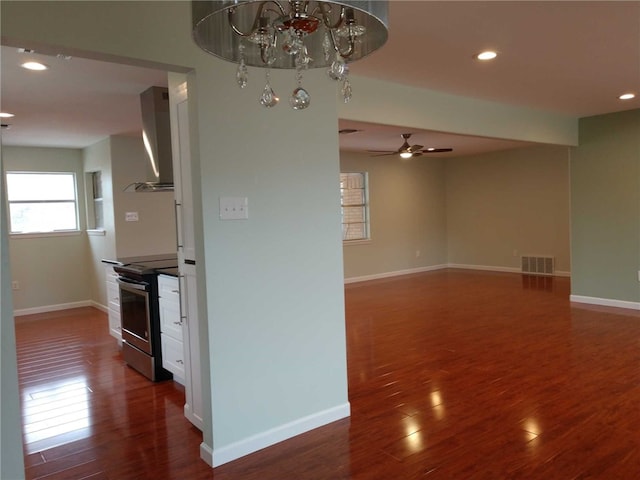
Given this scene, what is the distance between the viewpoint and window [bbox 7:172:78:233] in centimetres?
632

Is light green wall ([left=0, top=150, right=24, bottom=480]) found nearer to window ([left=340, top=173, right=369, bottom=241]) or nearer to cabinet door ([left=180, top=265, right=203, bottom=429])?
cabinet door ([left=180, top=265, right=203, bottom=429])

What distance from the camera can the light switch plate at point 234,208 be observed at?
2.38 m

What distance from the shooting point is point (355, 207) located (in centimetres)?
870

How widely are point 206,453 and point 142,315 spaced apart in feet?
5.52

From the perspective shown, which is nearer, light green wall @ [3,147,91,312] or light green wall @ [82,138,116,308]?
light green wall @ [82,138,116,308]

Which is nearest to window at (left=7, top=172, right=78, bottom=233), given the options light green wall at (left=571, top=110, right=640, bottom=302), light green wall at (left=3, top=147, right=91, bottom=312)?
light green wall at (left=3, top=147, right=91, bottom=312)

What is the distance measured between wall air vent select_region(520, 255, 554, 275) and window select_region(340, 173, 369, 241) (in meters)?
3.04

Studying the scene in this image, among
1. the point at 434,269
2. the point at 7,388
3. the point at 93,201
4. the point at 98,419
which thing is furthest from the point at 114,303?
the point at 434,269

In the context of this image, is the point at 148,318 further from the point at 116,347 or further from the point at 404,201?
the point at 404,201

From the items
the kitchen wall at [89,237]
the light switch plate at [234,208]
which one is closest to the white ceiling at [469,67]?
the kitchen wall at [89,237]

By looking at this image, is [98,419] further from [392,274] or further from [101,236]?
[392,274]

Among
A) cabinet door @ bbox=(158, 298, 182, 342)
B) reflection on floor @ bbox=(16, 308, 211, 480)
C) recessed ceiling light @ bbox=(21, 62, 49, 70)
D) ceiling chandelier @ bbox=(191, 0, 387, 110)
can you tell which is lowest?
reflection on floor @ bbox=(16, 308, 211, 480)

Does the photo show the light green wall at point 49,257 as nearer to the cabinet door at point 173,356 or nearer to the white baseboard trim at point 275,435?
the cabinet door at point 173,356

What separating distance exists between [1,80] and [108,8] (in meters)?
1.91
